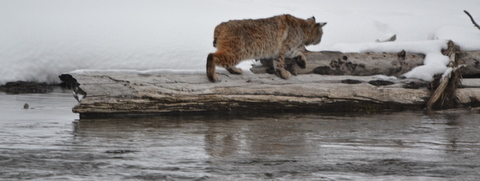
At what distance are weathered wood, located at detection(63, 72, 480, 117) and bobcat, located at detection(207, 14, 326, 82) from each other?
0.22m

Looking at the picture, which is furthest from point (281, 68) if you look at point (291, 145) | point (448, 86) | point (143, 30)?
point (143, 30)

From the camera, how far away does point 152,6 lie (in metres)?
15.6

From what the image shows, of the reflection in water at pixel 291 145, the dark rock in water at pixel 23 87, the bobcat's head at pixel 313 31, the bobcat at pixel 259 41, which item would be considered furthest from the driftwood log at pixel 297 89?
the dark rock in water at pixel 23 87

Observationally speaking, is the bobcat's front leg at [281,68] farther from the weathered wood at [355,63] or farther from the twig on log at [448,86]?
the twig on log at [448,86]

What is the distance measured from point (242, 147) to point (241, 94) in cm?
281

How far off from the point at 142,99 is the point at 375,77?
313cm

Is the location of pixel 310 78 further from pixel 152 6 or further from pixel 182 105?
pixel 152 6

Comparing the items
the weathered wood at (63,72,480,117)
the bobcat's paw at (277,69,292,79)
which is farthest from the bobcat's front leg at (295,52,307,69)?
the bobcat's paw at (277,69,292,79)

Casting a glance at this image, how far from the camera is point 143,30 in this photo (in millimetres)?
14094

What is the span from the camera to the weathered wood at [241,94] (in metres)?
8.15

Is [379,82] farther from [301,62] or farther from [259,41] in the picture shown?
[259,41]

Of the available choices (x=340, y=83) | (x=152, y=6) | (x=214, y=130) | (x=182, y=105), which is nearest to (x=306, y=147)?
(x=214, y=130)

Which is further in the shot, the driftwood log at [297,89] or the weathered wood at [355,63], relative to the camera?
the weathered wood at [355,63]

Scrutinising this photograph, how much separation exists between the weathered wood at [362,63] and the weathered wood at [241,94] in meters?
0.25
